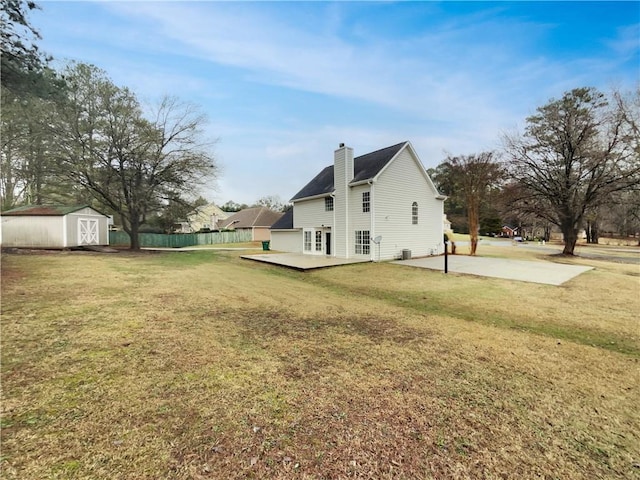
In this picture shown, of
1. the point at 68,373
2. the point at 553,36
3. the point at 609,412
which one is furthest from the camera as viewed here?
the point at 553,36

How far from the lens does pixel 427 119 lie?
21.3 meters

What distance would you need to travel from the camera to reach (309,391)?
3.22 meters

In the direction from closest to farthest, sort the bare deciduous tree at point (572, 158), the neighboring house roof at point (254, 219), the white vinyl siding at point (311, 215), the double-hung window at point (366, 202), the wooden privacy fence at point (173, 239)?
the double-hung window at point (366, 202)
the bare deciduous tree at point (572, 158)
the white vinyl siding at point (311, 215)
the wooden privacy fence at point (173, 239)
the neighboring house roof at point (254, 219)

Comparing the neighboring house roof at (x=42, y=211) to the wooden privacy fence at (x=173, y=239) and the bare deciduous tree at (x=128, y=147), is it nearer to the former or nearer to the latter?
the bare deciduous tree at (x=128, y=147)

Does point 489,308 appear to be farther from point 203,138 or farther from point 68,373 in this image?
point 203,138

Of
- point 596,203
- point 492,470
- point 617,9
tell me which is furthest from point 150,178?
point 596,203

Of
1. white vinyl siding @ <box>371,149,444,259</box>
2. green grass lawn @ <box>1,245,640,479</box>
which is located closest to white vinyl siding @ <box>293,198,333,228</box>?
white vinyl siding @ <box>371,149,444,259</box>

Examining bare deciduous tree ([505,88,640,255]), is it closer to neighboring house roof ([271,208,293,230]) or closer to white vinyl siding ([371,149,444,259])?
white vinyl siding ([371,149,444,259])

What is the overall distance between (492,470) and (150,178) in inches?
929

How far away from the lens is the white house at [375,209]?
17.2 m

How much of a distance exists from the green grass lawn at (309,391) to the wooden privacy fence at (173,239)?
1101 inches

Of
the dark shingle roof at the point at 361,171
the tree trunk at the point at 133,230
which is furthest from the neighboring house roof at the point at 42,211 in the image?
the dark shingle roof at the point at 361,171

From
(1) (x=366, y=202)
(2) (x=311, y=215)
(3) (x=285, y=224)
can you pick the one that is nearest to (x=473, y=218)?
(1) (x=366, y=202)

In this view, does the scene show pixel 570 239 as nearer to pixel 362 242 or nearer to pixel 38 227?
pixel 362 242
